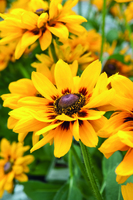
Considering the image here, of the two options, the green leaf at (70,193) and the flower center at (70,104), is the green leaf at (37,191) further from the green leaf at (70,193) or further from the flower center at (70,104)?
the flower center at (70,104)

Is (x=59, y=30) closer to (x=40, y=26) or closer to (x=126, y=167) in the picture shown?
(x=40, y=26)

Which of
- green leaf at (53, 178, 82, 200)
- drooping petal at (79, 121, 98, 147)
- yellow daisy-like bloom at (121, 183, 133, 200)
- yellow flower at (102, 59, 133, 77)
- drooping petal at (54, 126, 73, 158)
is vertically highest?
drooping petal at (79, 121, 98, 147)

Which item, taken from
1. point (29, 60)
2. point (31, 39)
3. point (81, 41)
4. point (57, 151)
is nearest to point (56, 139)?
point (57, 151)

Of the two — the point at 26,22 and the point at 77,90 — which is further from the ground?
the point at 26,22

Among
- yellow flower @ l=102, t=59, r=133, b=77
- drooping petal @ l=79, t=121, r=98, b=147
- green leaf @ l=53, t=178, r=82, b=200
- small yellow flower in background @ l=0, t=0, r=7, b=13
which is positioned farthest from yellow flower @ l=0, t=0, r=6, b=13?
→ drooping petal @ l=79, t=121, r=98, b=147

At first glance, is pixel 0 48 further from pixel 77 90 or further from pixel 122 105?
pixel 122 105

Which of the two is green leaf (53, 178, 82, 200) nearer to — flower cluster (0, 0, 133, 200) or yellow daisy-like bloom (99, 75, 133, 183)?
flower cluster (0, 0, 133, 200)
